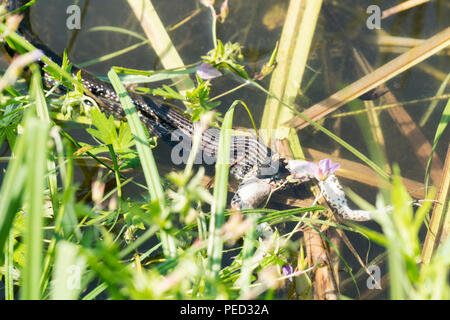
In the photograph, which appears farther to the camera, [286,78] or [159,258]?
[286,78]

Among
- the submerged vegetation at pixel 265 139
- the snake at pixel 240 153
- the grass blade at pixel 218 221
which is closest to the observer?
the grass blade at pixel 218 221

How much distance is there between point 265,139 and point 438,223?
1405 millimetres

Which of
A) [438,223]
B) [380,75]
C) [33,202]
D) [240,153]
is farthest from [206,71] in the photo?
[33,202]

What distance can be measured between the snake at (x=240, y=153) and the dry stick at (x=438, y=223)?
0.41 meters

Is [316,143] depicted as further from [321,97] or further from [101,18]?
[101,18]

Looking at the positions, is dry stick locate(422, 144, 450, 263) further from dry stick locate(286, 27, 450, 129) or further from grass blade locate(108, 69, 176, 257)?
grass blade locate(108, 69, 176, 257)

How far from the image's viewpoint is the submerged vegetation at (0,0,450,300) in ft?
5.47

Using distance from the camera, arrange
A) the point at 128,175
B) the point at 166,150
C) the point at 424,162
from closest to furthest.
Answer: the point at 128,175 < the point at 424,162 < the point at 166,150

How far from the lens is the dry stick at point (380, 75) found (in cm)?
271

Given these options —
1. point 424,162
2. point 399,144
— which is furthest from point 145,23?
point 424,162

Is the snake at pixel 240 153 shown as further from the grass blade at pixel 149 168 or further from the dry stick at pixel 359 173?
the grass blade at pixel 149 168

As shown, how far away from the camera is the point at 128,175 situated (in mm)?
2684

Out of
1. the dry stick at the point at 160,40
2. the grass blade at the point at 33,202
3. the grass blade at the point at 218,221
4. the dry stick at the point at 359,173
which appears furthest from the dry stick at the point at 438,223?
the grass blade at the point at 33,202
